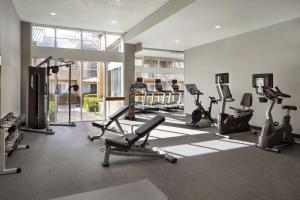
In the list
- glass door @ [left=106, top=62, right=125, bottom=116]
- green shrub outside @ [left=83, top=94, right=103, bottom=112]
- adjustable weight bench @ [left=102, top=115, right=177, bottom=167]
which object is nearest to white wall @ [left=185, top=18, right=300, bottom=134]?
glass door @ [left=106, top=62, right=125, bottom=116]

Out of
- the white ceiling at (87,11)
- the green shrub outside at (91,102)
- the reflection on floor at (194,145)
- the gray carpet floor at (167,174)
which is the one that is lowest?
the gray carpet floor at (167,174)

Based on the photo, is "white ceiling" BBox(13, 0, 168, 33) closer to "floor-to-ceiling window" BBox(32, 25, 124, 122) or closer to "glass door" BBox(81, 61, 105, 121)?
"floor-to-ceiling window" BBox(32, 25, 124, 122)

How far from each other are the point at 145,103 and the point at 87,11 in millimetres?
5848

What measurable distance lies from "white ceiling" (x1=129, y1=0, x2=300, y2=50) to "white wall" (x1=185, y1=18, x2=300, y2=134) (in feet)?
1.00

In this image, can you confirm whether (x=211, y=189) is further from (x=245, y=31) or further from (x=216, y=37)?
(x=216, y=37)

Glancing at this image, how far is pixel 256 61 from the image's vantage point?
6.78 metres

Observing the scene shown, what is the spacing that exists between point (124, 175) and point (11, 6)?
537 cm

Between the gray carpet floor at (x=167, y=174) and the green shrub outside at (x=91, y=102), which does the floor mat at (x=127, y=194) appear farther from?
the green shrub outside at (x=91, y=102)

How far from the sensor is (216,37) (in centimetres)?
787

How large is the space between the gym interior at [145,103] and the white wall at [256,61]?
30 millimetres

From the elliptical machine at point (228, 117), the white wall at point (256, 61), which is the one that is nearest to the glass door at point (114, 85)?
the white wall at point (256, 61)

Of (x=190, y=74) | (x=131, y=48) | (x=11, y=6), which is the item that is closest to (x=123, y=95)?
(x=131, y=48)

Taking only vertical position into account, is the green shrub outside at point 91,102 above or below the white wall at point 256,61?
below

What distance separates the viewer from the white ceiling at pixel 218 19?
15.9 feet
